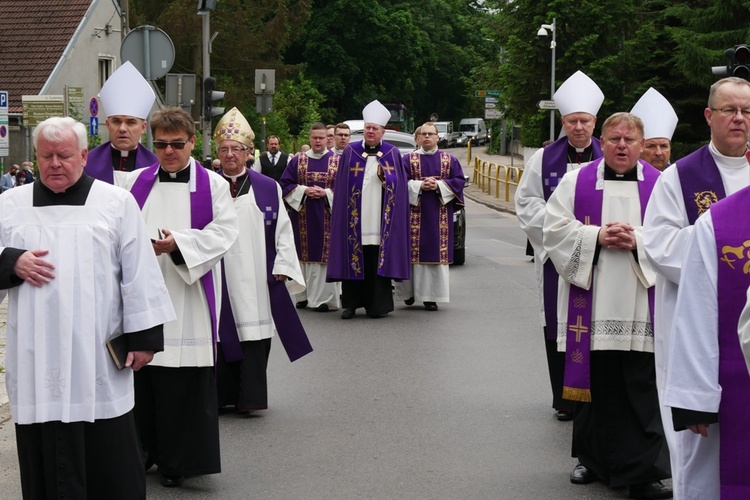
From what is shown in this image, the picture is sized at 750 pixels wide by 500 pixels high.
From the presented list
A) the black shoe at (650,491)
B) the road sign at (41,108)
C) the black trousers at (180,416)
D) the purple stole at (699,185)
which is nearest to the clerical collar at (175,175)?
the black trousers at (180,416)

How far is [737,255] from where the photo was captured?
4617 millimetres

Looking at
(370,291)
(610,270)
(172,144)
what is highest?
(172,144)

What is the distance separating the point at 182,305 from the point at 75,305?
1715 millimetres

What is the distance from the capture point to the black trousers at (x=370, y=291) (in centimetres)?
1402

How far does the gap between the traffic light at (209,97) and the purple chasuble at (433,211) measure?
1008cm

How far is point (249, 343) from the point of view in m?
8.73

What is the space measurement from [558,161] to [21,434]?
429 cm

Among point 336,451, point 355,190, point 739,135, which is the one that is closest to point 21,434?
point 336,451

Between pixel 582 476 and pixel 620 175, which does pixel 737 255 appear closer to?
pixel 620 175

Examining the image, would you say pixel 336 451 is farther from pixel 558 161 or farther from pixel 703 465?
pixel 703 465

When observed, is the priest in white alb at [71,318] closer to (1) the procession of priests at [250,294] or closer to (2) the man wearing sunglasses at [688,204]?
(1) the procession of priests at [250,294]

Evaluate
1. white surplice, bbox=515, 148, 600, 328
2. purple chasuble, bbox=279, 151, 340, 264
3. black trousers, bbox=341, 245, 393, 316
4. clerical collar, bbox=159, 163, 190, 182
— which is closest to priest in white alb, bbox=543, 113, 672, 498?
white surplice, bbox=515, 148, 600, 328

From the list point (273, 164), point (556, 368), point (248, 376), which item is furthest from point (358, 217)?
point (556, 368)

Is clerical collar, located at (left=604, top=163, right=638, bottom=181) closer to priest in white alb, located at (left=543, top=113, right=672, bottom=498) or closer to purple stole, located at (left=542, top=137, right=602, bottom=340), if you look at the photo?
priest in white alb, located at (left=543, top=113, right=672, bottom=498)
